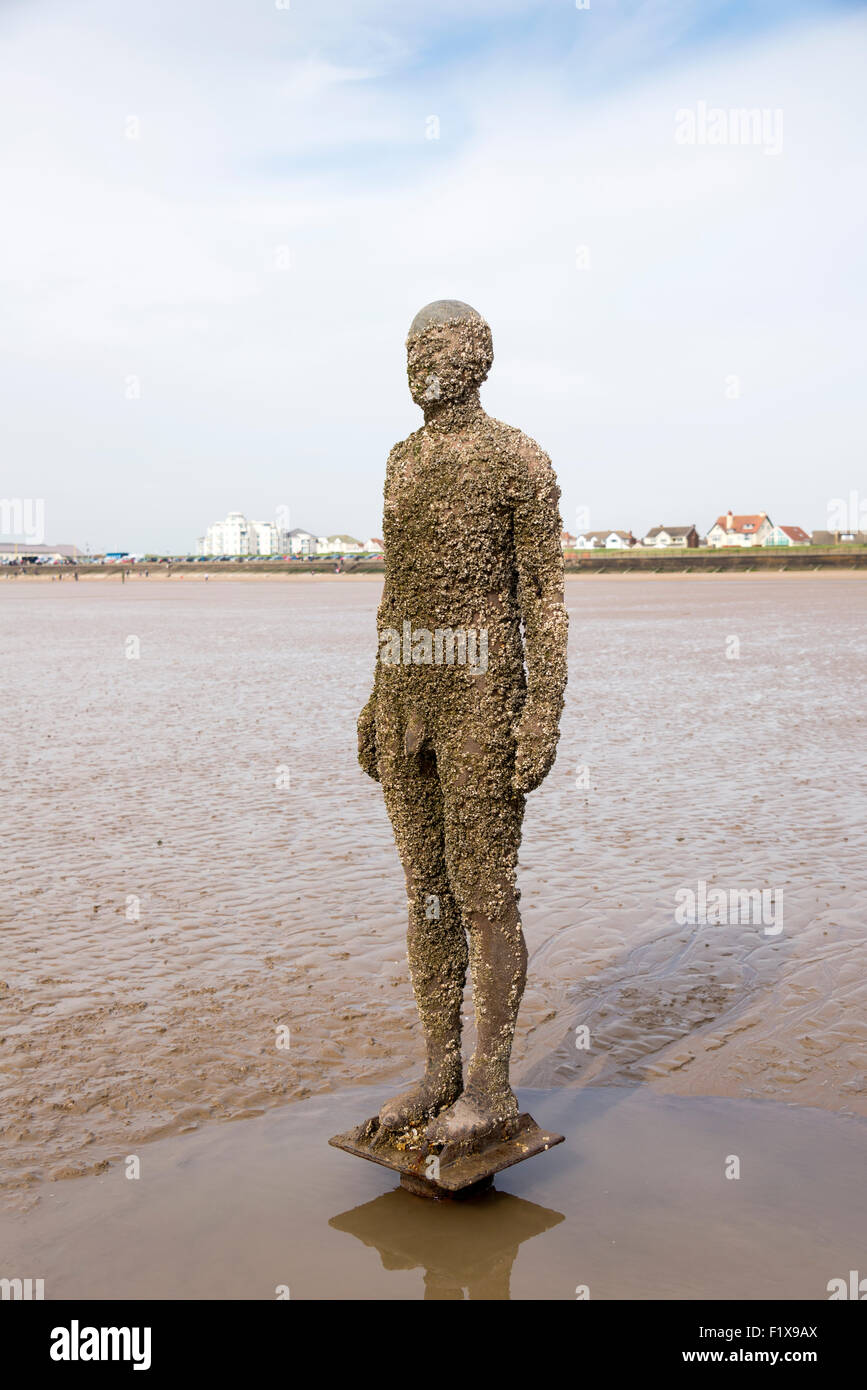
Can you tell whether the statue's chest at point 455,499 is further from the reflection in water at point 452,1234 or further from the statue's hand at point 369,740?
the reflection in water at point 452,1234

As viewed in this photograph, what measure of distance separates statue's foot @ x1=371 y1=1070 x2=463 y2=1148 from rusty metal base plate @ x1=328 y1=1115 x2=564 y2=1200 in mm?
38

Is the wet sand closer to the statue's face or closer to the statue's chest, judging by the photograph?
the statue's chest

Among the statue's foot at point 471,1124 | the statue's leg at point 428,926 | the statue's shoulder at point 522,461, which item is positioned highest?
the statue's shoulder at point 522,461

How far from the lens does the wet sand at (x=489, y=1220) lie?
3916 mm

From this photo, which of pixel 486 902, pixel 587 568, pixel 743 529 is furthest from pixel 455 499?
pixel 743 529

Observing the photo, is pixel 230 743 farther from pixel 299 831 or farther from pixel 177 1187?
pixel 177 1187

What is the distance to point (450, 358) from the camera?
4480 millimetres

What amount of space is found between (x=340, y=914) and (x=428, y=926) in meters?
3.32

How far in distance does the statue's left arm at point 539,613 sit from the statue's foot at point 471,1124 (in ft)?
4.04

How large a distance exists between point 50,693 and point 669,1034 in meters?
16.9

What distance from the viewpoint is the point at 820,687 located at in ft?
65.8

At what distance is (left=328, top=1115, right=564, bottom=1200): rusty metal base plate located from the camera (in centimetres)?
436

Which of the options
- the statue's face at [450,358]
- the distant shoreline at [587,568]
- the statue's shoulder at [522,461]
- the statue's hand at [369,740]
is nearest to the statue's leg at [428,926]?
the statue's hand at [369,740]

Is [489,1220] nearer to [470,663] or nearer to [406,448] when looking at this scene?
[470,663]
